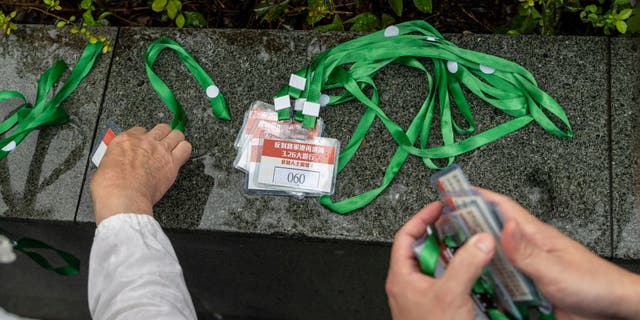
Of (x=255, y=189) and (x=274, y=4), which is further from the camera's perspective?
(x=274, y=4)

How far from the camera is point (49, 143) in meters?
2.50

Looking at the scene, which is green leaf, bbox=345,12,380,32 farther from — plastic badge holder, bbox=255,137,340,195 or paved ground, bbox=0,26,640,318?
plastic badge holder, bbox=255,137,340,195

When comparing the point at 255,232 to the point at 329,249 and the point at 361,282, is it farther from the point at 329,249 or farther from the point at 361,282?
the point at 361,282

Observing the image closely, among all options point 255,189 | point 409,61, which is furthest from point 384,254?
point 409,61

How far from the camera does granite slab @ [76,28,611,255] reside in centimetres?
227

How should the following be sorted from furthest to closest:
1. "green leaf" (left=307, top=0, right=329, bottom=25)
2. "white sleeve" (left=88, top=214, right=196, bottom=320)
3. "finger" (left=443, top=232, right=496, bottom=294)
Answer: "green leaf" (left=307, top=0, right=329, bottom=25)
"white sleeve" (left=88, top=214, right=196, bottom=320)
"finger" (left=443, top=232, right=496, bottom=294)

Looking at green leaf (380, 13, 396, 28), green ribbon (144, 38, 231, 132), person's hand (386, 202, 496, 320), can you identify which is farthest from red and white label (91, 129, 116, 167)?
person's hand (386, 202, 496, 320)

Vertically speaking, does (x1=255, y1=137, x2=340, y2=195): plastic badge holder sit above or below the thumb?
below

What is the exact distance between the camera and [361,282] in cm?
277

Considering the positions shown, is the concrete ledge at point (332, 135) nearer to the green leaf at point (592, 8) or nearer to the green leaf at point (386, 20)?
the green leaf at point (592, 8)

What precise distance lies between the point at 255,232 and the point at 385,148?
0.63 m

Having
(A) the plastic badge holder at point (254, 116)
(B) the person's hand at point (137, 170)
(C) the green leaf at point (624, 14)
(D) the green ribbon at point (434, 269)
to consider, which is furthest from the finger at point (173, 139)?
(C) the green leaf at point (624, 14)

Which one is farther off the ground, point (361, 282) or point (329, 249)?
point (329, 249)

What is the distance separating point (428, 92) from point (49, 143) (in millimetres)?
1651
